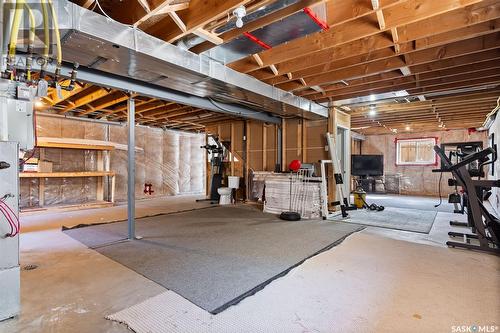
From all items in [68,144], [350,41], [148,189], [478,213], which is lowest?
[148,189]

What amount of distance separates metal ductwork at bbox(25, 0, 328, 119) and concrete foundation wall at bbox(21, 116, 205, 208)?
4.17 meters

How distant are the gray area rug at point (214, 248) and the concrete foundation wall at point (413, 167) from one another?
6.40 m

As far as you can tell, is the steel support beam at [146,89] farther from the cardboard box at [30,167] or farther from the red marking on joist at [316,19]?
the cardboard box at [30,167]

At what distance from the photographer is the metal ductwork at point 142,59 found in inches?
82.9

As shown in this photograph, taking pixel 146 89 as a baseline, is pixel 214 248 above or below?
below

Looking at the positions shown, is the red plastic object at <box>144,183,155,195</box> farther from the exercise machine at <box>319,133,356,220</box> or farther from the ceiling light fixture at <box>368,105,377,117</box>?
the ceiling light fixture at <box>368,105,377,117</box>

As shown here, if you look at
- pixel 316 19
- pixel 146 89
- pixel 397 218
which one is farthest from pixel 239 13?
pixel 397 218

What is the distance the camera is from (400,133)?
9562mm

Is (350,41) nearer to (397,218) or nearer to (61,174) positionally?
(397,218)

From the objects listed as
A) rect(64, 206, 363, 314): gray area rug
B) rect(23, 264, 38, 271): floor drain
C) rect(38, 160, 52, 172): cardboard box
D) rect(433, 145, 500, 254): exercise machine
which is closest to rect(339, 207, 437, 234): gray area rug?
rect(64, 206, 363, 314): gray area rug

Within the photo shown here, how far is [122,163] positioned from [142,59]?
5.55 metres

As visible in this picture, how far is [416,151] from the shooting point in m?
9.38

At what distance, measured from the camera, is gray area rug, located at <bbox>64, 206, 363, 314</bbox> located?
7.38 feet

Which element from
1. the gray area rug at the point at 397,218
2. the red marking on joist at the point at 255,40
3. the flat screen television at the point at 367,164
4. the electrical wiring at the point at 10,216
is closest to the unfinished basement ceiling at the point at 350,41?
the red marking on joist at the point at 255,40
